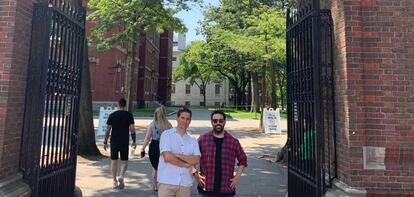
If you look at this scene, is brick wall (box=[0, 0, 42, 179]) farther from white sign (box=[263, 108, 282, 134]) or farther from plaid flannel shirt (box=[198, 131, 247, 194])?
white sign (box=[263, 108, 282, 134])

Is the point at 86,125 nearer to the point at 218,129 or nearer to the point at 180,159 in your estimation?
the point at 180,159

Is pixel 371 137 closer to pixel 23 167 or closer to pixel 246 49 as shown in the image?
pixel 23 167

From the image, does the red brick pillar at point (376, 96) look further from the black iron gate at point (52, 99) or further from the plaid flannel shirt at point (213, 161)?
the black iron gate at point (52, 99)

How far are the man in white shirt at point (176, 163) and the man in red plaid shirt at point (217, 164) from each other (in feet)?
0.36

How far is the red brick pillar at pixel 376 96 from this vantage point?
4.47 metres

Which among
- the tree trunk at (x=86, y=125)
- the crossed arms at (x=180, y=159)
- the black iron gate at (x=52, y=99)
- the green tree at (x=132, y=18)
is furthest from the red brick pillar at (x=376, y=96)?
the green tree at (x=132, y=18)

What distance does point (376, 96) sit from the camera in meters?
4.59

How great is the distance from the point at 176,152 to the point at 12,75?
218 centimetres

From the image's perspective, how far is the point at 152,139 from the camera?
6.96 metres

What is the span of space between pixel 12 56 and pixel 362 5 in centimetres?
435

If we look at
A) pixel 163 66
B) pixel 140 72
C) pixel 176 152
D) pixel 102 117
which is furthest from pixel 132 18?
pixel 163 66

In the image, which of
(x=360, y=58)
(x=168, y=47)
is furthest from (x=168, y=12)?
(x=168, y=47)

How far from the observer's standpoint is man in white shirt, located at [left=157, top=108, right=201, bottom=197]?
160 inches

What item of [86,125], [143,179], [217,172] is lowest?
[143,179]
